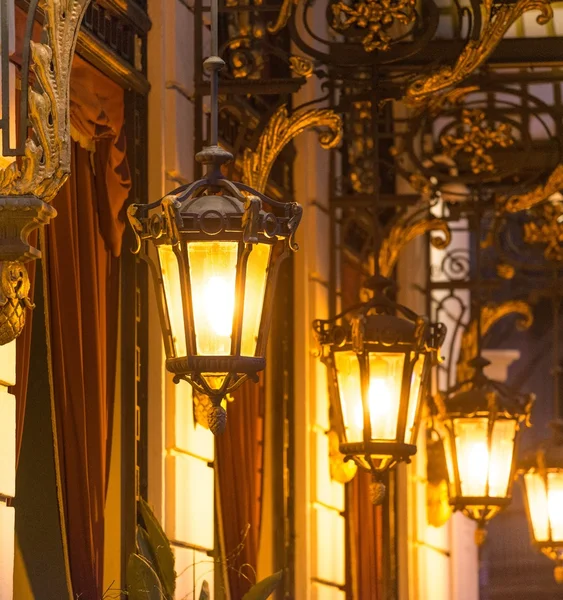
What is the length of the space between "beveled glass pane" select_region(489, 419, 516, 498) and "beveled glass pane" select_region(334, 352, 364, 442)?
7.36 feet

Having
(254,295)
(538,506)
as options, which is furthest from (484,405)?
(254,295)

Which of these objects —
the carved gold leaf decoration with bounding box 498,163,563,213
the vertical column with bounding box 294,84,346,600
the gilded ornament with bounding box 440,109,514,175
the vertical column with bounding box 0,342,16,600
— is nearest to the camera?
A: the vertical column with bounding box 0,342,16,600

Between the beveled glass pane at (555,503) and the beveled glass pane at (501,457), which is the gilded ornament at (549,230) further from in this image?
the beveled glass pane at (501,457)

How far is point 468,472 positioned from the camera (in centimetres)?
994

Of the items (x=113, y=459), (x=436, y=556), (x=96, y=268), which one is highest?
(x=436, y=556)

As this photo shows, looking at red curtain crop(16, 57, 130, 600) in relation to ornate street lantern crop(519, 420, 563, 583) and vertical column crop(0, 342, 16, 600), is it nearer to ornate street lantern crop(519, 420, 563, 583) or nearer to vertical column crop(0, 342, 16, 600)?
vertical column crop(0, 342, 16, 600)

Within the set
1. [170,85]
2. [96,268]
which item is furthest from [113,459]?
[170,85]

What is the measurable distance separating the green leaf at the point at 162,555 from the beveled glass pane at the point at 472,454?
183 inches

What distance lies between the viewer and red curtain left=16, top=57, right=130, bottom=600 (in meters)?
6.91

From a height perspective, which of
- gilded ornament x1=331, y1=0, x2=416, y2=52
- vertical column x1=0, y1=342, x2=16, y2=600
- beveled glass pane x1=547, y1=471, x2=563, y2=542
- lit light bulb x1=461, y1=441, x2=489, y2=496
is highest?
gilded ornament x1=331, y1=0, x2=416, y2=52

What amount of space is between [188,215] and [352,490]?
7.39 metres

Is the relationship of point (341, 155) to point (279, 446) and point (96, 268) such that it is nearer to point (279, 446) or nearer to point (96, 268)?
point (279, 446)

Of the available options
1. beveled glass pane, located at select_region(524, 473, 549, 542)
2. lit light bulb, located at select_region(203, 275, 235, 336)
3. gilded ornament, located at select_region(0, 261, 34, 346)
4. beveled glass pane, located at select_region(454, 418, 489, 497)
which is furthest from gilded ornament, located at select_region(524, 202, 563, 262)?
gilded ornament, located at select_region(0, 261, 34, 346)

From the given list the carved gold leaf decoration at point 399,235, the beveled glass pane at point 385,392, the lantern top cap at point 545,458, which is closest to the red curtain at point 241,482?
the carved gold leaf decoration at point 399,235
